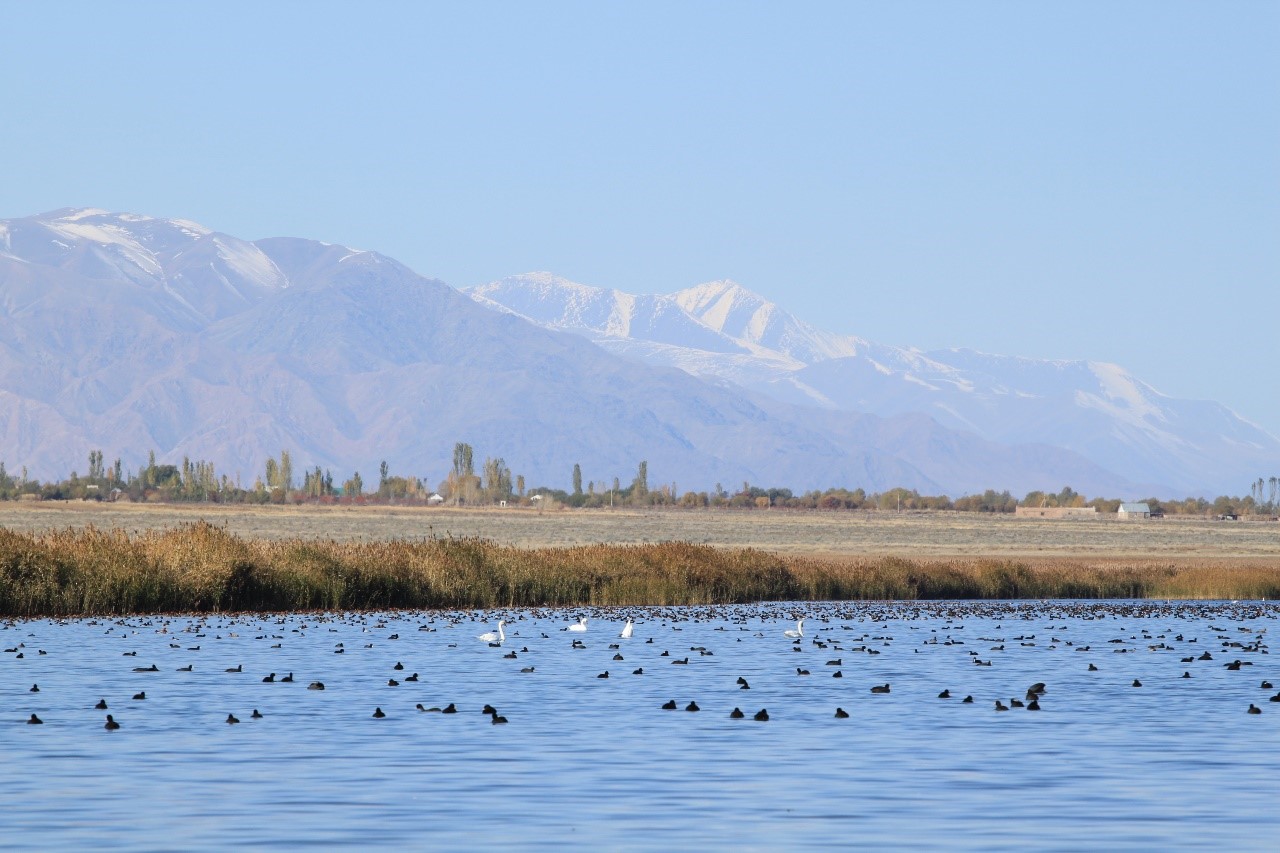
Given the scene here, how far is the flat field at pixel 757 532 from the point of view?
3696 inches

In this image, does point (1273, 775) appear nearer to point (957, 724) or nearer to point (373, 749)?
point (957, 724)

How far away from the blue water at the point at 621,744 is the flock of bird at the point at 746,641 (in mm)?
195

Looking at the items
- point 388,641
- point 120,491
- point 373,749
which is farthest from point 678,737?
point 120,491

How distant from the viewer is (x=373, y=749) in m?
24.4

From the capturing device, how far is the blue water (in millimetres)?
18969

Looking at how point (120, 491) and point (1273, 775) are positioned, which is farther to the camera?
point (120, 491)

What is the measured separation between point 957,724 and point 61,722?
12806 millimetres

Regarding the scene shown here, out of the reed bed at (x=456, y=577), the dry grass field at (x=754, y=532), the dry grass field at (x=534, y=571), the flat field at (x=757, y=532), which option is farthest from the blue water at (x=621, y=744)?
the flat field at (x=757, y=532)

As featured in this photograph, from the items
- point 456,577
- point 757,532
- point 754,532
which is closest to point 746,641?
point 456,577

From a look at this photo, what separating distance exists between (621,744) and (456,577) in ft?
89.1

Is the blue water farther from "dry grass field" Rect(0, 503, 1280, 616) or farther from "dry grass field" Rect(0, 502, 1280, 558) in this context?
"dry grass field" Rect(0, 502, 1280, 558)

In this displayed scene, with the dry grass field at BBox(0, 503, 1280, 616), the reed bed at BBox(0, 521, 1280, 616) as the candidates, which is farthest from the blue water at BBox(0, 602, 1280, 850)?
the dry grass field at BBox(0, 503, 1280, 616)

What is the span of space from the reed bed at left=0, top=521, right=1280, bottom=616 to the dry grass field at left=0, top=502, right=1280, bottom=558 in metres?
17.3

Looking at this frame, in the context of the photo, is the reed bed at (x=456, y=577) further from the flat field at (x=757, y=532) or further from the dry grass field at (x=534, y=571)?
the flat field at (x=757, y=532)
